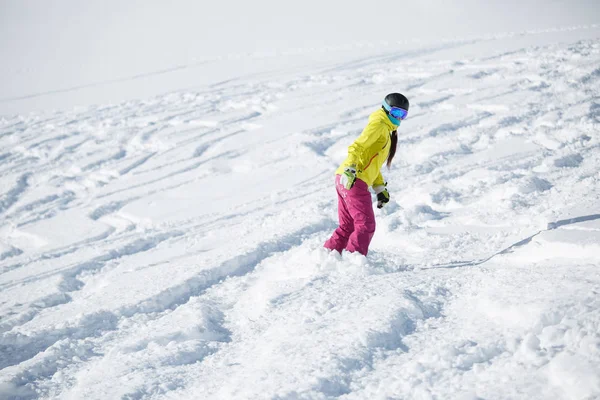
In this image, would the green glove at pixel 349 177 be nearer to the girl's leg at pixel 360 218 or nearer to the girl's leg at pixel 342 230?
the girl's leg at pixel 360 218

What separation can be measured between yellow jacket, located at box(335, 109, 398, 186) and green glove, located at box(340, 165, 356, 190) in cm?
7

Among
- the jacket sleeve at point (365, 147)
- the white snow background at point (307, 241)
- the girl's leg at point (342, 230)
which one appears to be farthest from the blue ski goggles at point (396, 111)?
the white snow background at point (307, 241)

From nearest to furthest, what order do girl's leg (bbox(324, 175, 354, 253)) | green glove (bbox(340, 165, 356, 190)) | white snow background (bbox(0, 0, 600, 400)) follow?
1. white snow background (bbox(0, 0, 600, 400))
2. green glove (bbox(340, 165, 356, 190))
3. girl's leg (bbox(324, 175, 354, 253))

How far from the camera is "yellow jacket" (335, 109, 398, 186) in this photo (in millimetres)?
3281

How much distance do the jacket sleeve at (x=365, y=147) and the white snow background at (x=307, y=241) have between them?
0.67 meters

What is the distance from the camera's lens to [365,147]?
3307 millimetres

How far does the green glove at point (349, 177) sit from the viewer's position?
3.14 metres

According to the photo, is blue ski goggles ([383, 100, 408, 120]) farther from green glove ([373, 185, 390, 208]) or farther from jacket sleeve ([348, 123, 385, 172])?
green glove ([373, 185, 390, 208])

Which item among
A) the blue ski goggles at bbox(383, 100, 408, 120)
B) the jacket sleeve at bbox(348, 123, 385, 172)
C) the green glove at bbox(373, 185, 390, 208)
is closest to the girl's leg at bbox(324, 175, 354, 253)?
the green glove at bbox(373, 185, 390, 208)

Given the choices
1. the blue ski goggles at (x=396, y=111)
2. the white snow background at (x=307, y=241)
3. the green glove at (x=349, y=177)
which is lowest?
the white snow background at (x=307, y=241)

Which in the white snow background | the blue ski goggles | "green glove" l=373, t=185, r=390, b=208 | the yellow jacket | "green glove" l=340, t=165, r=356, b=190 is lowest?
the white snow background

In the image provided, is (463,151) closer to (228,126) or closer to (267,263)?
(267,263)

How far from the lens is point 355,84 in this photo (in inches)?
458

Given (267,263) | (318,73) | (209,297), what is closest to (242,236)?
(267,263)
